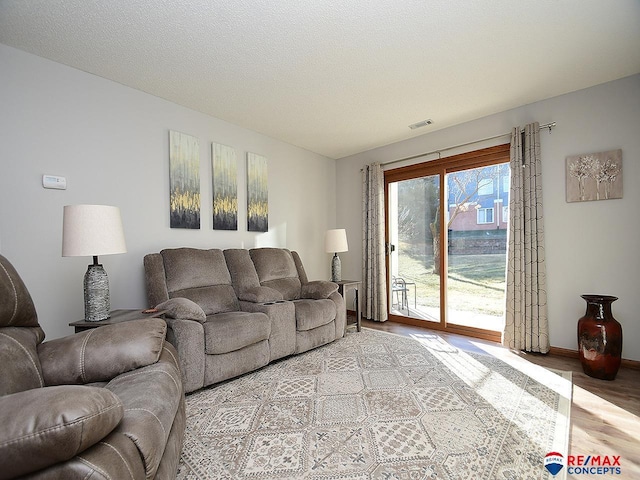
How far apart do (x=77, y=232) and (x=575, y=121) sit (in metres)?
4.40

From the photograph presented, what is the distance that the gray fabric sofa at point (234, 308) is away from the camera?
2.31 metres

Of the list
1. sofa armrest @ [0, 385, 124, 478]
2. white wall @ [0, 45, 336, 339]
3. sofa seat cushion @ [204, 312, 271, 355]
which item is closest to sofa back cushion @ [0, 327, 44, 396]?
sofa armrest @ [0, 385, 124, 478]

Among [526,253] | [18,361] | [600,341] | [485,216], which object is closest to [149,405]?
[18,361]

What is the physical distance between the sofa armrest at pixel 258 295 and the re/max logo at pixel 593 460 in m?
2.36

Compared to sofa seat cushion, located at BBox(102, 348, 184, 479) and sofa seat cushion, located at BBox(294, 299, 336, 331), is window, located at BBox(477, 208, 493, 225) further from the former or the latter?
sofa seat cushion, located at BBox(102, 348, 184, 479)

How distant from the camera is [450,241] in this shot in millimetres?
4031

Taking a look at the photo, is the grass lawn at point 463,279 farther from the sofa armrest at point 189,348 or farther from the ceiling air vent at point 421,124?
the sofa armrest at point 189,348

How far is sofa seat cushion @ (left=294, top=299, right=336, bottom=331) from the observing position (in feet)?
10.1

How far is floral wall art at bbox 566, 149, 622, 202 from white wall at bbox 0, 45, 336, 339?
12.1 ft

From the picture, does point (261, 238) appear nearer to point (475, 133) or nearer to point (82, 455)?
point (475, 133)

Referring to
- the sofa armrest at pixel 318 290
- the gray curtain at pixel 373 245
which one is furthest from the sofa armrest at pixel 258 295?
the gray curtain at pixel 373 245

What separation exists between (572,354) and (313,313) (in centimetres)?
260

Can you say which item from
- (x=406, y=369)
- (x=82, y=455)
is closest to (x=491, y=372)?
(x=406, y=369)

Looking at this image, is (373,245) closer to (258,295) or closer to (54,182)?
(258,295)
